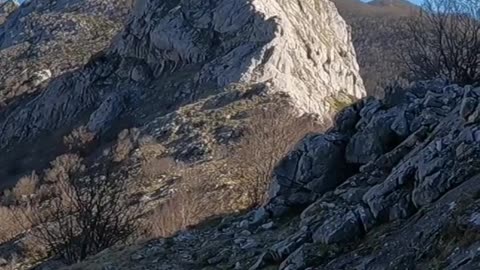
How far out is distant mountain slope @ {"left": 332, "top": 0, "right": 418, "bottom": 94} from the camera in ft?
249

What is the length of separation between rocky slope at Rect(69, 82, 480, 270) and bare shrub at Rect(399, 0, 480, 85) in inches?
171

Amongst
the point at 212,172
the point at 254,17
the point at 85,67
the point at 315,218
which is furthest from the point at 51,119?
the point at 315,218

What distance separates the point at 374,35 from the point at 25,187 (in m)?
78.5

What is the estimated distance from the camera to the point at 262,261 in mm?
8773

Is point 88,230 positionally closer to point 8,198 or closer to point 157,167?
point 157,167

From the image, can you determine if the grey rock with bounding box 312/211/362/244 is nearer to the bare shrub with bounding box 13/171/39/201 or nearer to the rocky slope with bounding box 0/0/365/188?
the rocky slope with bounding box 0/0/365/188

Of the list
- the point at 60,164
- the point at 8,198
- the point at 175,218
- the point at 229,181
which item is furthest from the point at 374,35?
the point at 175,218

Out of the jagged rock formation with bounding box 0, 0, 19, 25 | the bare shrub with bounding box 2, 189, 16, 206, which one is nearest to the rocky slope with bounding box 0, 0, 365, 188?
the bare shrub with bounding box 2, 189, 16, 206

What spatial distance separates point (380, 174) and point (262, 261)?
1956mm

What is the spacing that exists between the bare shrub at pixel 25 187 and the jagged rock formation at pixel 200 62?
6035 mm

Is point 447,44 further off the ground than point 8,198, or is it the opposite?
point 447,44

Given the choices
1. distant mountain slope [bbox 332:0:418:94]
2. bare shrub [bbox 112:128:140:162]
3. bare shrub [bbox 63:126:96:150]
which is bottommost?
distant mountain slope [bbox 332:0:418:94]

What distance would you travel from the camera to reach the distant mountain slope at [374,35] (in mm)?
75812

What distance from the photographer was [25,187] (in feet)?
99.3
